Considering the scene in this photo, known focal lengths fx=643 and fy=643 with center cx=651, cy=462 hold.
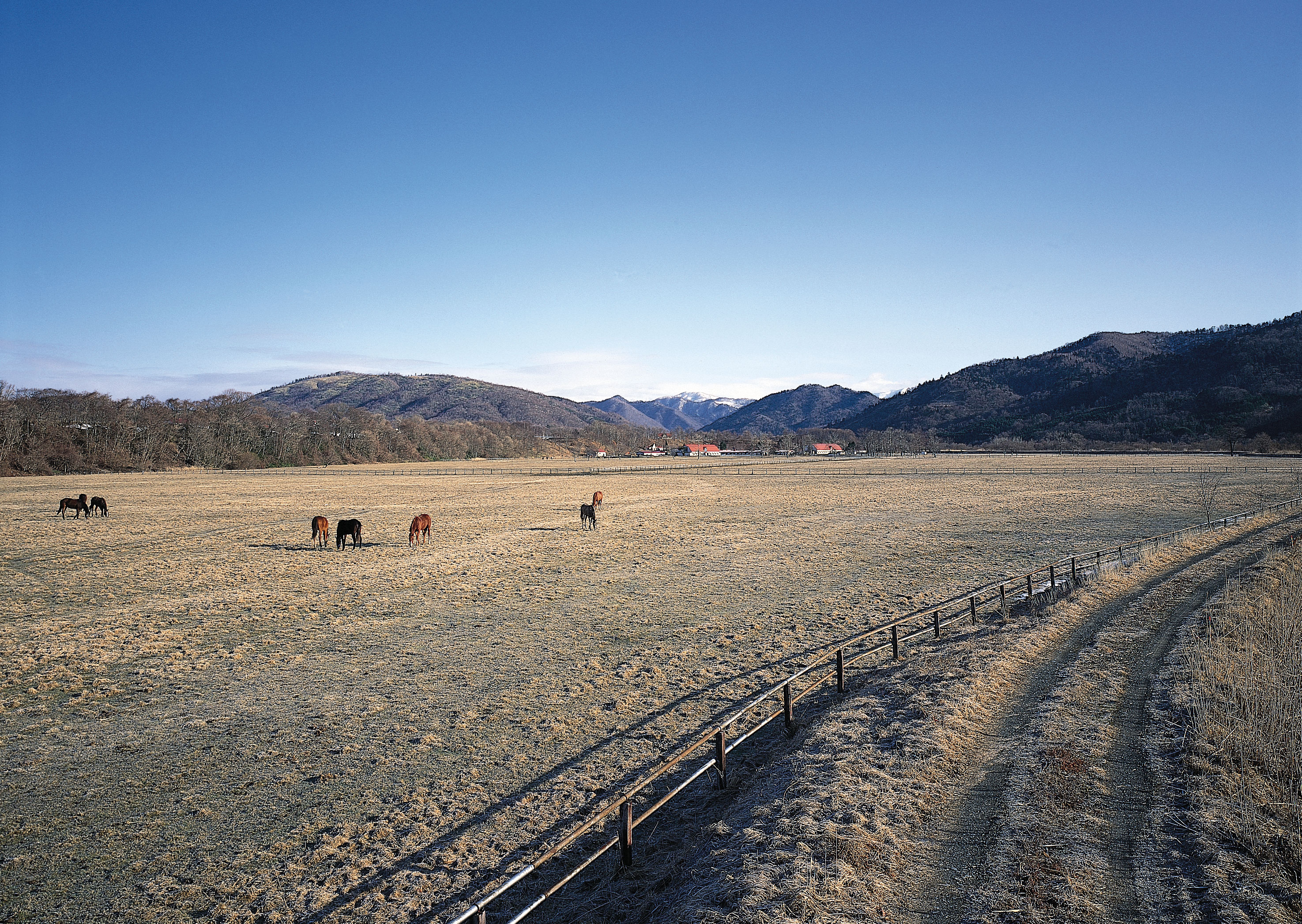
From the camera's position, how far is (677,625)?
52.5ft

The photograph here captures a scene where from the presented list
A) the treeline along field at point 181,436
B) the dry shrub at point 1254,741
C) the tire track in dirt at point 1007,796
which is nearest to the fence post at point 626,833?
the tire track in dirt at point 1007,796

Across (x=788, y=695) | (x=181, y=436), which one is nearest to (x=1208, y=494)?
(x=788, y=695)

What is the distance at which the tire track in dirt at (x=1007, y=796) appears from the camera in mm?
5867

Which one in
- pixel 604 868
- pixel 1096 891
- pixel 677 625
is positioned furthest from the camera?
pixel 677 625

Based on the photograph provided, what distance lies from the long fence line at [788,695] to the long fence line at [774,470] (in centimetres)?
5716

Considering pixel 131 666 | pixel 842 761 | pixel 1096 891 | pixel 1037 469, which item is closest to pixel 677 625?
pixel 842 761

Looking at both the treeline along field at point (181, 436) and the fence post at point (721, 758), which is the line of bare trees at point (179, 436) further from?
the fence post at point (721, 758)

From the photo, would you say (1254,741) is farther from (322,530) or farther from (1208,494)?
(1208,494)

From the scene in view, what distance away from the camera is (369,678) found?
41.6 feet

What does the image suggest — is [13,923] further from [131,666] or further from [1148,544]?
[1148,544]

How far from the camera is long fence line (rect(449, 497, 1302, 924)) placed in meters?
6.19

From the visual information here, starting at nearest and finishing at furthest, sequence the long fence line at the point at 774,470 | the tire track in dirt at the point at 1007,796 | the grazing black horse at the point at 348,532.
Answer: the tire track in dirt at the point at 1007,796 → the grazing black horse at the point at 348,532 → the long fence line at the point at 774,470

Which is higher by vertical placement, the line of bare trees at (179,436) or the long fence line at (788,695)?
the line of bare trees at (179,436)

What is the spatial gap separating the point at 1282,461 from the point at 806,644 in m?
111
